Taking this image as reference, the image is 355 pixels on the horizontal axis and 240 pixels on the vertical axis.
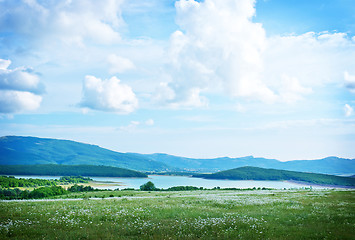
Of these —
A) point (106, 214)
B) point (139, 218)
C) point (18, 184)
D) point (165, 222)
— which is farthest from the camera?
point (18, 184)

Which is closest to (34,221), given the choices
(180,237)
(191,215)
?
(180,237)

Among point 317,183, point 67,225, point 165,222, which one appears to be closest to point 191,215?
point 165,222

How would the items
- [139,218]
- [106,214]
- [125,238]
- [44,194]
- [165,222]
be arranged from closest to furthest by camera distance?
[125,238]
[165,222]
[139,218]
[106,214]
[44,194]

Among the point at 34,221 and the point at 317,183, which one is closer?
the point at 34,221

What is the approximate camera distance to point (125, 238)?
13328 millimetres

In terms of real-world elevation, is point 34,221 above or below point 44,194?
above

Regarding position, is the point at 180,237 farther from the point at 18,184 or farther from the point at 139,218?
the point at 18,184

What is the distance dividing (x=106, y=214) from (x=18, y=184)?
384 ft

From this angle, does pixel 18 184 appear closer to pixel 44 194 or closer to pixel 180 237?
pixel 44 194

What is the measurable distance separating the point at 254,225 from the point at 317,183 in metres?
215

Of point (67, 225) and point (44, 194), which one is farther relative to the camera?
point (44, 194)

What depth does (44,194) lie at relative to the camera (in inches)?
2099

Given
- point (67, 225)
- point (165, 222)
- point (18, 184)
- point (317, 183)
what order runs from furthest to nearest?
1. point (317, 183)
2. point (18, 184)
3. point (165, 222)
4. point (67, 225)

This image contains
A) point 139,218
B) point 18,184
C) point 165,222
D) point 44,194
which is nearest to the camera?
point 165,222
